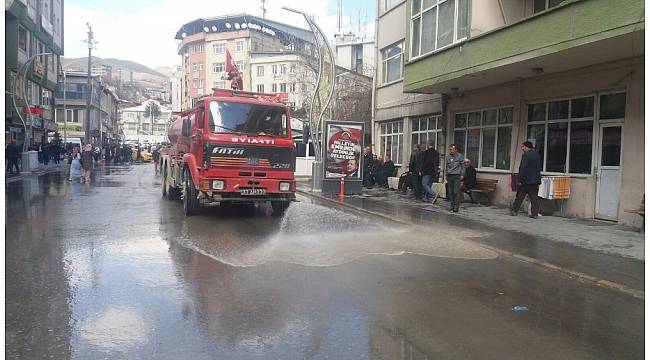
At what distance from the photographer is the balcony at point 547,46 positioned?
8945 mm

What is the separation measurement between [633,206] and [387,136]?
41.2ft

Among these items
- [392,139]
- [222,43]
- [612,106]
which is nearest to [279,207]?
[612,106]

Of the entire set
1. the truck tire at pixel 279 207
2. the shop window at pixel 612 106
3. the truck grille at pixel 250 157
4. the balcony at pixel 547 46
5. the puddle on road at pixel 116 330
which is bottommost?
the puddle on road at pixel 116 330

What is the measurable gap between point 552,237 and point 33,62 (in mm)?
35889

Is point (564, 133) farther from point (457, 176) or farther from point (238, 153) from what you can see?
point (238, 153)

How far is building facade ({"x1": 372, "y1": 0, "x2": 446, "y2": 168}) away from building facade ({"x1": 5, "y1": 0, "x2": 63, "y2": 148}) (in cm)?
1746

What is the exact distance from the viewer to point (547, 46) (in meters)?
10.4

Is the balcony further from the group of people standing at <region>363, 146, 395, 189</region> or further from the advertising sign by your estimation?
the group of people standing at <region>363, 146, 395, 189</region>

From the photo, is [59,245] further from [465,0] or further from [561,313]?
[465,0]

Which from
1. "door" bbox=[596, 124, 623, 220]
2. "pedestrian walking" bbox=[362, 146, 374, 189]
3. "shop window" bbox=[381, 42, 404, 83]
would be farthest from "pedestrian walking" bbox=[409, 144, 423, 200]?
"shop window" bbox=[381, 42, 404, 83]

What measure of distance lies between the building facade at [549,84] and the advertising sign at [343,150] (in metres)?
2.39

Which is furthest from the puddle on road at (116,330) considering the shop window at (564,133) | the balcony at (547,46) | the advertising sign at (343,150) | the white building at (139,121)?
the white building at (139,121)

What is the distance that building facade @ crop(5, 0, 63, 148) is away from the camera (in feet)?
101

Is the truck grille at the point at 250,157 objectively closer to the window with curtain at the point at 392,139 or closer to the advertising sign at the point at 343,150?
the advertising sign at the point at 343,150
